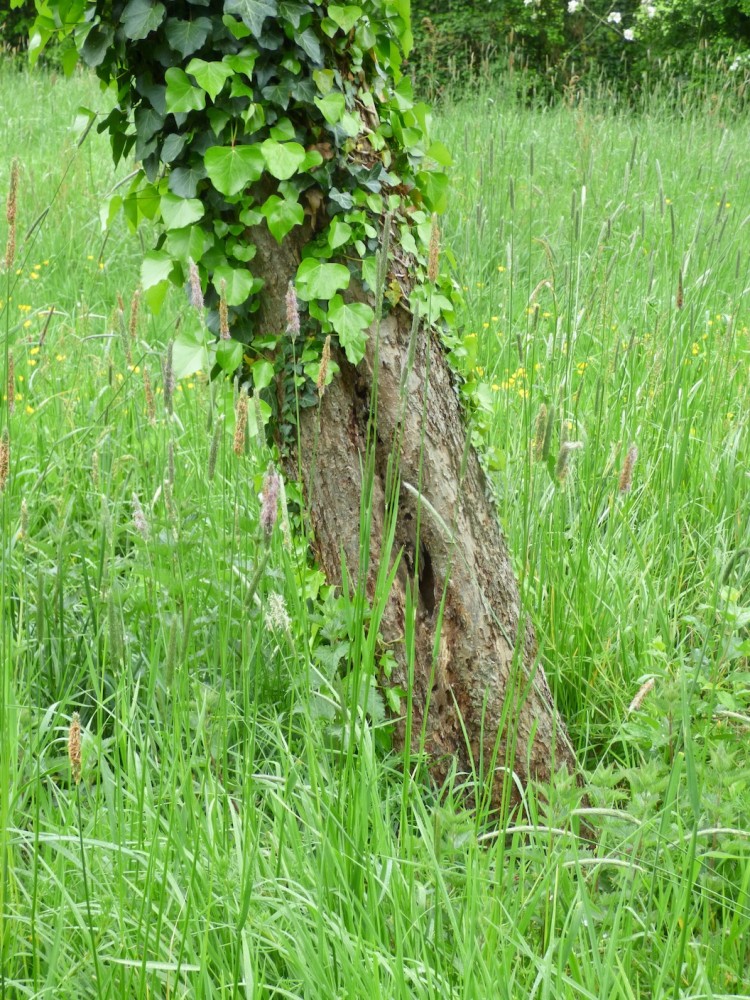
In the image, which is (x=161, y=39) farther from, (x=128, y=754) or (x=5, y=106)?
(x=5, y=106)

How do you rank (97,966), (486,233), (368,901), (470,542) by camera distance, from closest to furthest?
(97,966) < (368,901) < (470,542) < (486,233)

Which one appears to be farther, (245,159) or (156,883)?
(245,159)

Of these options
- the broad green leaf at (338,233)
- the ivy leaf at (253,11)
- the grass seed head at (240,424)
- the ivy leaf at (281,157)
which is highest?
the ivy leaf at (253,11)

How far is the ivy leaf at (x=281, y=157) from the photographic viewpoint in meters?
1.79

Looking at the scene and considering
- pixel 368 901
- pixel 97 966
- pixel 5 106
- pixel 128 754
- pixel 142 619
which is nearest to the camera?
pixel 97 966

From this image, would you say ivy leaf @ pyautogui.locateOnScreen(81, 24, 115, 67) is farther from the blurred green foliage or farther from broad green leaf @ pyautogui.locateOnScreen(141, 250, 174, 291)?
the blurred green foliage

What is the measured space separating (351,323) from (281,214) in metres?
0.24

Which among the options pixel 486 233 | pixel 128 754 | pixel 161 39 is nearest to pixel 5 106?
pixel 486 233

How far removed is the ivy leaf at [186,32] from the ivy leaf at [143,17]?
3 centimetres

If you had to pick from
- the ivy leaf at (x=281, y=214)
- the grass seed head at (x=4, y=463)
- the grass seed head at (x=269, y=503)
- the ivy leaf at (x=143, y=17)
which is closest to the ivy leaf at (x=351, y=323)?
the ivy leaf at (x=281, y=214)

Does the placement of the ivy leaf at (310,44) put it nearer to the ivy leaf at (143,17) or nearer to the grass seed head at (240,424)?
the ivy leaf at (143,17)

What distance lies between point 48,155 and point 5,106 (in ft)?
5.89

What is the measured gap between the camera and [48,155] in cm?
669

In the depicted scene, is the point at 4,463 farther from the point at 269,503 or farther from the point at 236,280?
the point at 236,280
